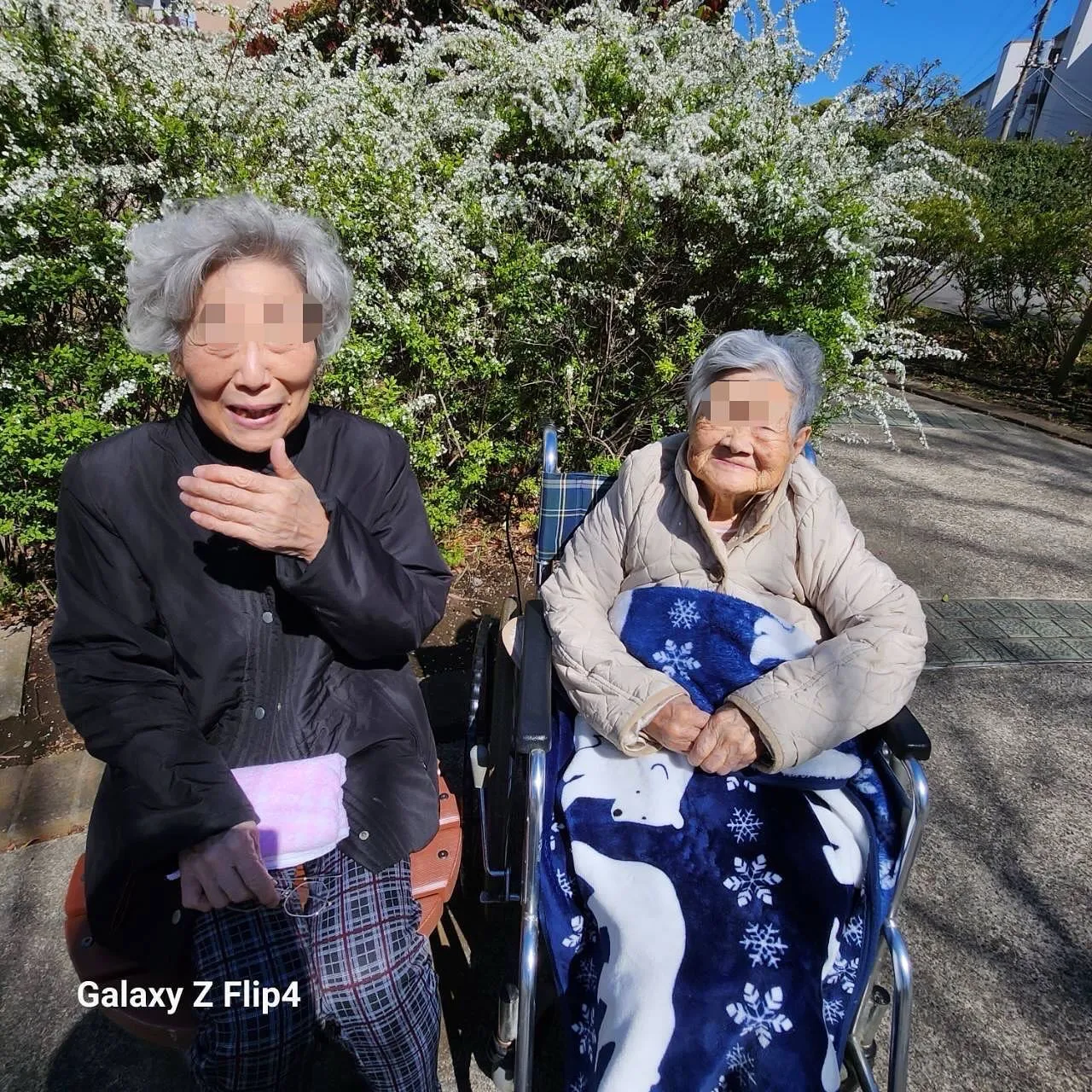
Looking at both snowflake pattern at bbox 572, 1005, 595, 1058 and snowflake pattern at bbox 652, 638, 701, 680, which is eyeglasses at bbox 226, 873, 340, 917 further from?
snowflake pattern at bbox 652, 638, 701, 680

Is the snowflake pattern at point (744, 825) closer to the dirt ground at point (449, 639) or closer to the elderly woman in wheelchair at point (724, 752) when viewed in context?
the elderly woman in wheelchair at point (724, 752)

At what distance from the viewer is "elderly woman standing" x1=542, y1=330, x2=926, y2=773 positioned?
155 centimetres

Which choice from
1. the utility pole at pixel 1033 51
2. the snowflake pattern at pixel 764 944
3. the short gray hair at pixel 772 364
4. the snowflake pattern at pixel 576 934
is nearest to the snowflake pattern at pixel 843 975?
the snowflake pattern at pixel 764 944

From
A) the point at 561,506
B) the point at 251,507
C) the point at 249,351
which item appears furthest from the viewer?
the point at 561,506

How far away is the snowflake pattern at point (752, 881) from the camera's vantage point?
1.36 meters

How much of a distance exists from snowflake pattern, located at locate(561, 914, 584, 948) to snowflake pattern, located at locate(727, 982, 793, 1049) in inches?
12.4

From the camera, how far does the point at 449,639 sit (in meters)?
3.29

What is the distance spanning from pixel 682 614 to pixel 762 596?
0.27 meters

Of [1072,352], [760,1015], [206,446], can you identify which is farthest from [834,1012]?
[1072,352]

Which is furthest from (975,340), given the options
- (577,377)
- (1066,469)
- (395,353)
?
(395,353)

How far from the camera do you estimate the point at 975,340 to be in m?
9.81

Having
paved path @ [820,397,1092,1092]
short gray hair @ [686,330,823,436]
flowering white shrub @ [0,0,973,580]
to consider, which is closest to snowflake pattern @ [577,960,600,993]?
paved path @ [820,397,1092,1092]

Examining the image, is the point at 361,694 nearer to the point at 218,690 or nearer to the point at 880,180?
the point at 218,690

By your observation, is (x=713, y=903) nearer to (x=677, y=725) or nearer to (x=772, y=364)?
(x=677, y=725)
